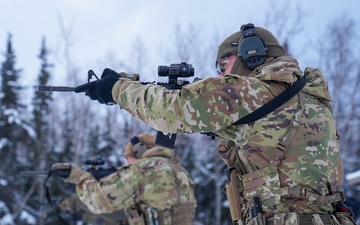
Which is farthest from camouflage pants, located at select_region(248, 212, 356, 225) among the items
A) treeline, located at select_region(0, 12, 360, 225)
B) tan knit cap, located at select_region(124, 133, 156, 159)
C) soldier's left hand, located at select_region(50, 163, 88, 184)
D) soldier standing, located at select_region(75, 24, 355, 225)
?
treeline, located at select_region(0, 12, 360, 225)

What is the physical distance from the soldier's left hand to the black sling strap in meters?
4.74

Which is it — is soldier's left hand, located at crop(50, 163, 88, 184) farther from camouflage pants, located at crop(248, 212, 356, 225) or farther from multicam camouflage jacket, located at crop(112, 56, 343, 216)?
camouflage pants, located at crop(248, 212, 356, 225)

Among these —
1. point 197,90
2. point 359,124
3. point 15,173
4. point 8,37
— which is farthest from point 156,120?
point 359,124

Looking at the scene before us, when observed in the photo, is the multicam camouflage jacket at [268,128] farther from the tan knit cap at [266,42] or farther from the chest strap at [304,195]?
the tan knit cap at [266,42]

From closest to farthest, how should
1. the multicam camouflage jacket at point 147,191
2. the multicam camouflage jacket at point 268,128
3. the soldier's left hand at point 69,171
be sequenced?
the multicam camouflage jacket at point 268,128 < the multicam camouflage jacket at point 147,191 < the soldier's left hand at point 69,171

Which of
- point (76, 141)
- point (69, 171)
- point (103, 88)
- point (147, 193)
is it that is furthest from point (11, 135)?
point (103, 88)

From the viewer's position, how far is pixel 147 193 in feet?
20.0

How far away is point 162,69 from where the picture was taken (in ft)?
10.6

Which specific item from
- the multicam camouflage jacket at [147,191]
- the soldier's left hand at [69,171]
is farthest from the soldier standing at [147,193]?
the soldier's left hand at [69,171]

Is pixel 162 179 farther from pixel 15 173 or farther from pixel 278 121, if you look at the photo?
pixel 15 173

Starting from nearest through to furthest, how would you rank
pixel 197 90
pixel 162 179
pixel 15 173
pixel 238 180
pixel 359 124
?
pixel 197 90, pixel 238 180, pixel 162 179, pixel 15 173, pixel 359 124

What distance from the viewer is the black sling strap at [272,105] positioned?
276 cm

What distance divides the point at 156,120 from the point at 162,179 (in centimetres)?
332

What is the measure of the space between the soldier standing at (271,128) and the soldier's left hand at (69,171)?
448 cm
